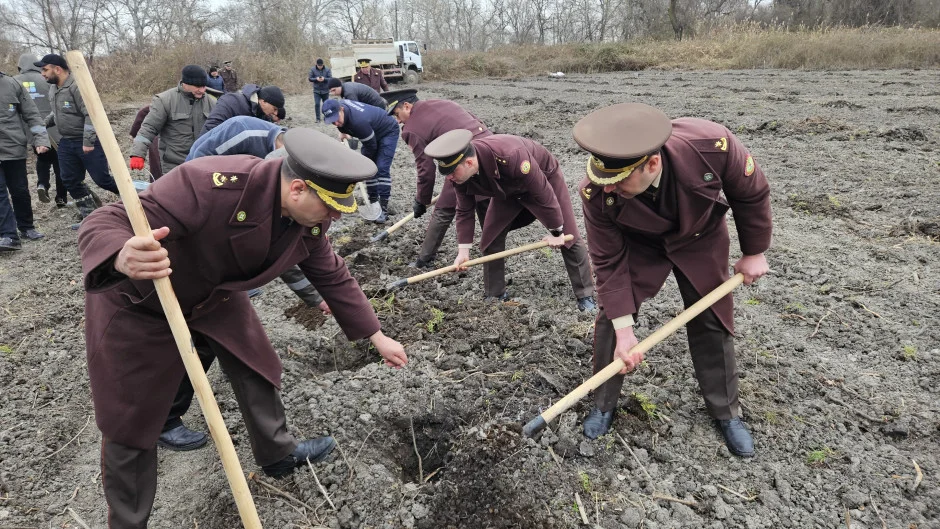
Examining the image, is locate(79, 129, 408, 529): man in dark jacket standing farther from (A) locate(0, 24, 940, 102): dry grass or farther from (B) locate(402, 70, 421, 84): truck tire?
(B) locate(402, 70, 421, 84): truck tire

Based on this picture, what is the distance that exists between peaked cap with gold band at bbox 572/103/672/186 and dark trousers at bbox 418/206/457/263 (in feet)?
9.53

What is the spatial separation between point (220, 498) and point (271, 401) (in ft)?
Answer: 1.83

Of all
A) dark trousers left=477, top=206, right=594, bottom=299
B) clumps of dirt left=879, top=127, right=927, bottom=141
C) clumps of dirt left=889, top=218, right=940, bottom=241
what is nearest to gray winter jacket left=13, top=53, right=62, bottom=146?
dark trousers left=477, top=206, right=594, bottom=299

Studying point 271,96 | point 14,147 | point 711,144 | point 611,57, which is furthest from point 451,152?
point 611,57

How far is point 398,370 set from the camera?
3.43 meters

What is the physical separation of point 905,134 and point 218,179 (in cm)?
876

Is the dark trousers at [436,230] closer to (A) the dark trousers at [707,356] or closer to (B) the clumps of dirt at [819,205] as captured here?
(A) the dark trousers at [707,356]

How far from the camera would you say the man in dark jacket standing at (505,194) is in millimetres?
3764

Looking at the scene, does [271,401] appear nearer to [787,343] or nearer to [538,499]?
[538,499]

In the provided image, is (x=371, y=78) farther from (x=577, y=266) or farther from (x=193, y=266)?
(x=193, y=266)

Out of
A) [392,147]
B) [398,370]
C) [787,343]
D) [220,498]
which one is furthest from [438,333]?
[392,147]

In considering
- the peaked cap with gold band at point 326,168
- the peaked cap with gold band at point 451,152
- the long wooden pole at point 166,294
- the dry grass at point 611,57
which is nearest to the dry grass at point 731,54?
the dry grass at point 611,57

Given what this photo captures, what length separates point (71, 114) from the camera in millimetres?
6121

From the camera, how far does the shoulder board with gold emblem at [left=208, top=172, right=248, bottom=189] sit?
197 cm
